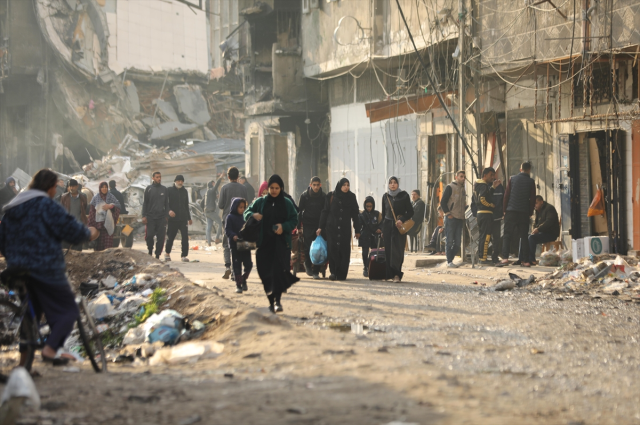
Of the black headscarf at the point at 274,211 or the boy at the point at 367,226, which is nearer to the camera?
the black headscarf at the point at 274,211

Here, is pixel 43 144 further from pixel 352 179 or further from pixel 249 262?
pixel 249 262

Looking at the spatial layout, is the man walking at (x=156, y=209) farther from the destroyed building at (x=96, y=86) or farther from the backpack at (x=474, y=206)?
the destroyed building at (x=96, y=86)

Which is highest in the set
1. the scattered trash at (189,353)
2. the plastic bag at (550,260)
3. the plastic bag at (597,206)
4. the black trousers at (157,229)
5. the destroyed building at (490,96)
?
the destroyed building at (490,96)

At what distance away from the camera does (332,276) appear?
12.4m

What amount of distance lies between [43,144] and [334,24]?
2405 centimetres

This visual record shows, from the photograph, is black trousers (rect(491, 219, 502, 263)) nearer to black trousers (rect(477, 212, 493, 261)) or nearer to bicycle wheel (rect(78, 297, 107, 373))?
black trousers (rect(477, 212, 493, 261))

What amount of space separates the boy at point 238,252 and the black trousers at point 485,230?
556cm

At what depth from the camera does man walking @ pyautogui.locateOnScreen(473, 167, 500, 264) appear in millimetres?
14516

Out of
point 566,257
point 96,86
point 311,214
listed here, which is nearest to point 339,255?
point 311,214

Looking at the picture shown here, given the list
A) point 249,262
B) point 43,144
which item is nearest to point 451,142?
point 249,262

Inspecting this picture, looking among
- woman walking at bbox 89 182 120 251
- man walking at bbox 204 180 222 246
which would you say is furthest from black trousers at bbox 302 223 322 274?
man walking at bbox 204 180 222 246

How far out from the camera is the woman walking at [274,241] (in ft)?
28.5

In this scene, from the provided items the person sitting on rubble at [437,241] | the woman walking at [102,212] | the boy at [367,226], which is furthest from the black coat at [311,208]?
the person sitting on rubble at [437,241]

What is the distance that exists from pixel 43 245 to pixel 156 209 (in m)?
10.1
